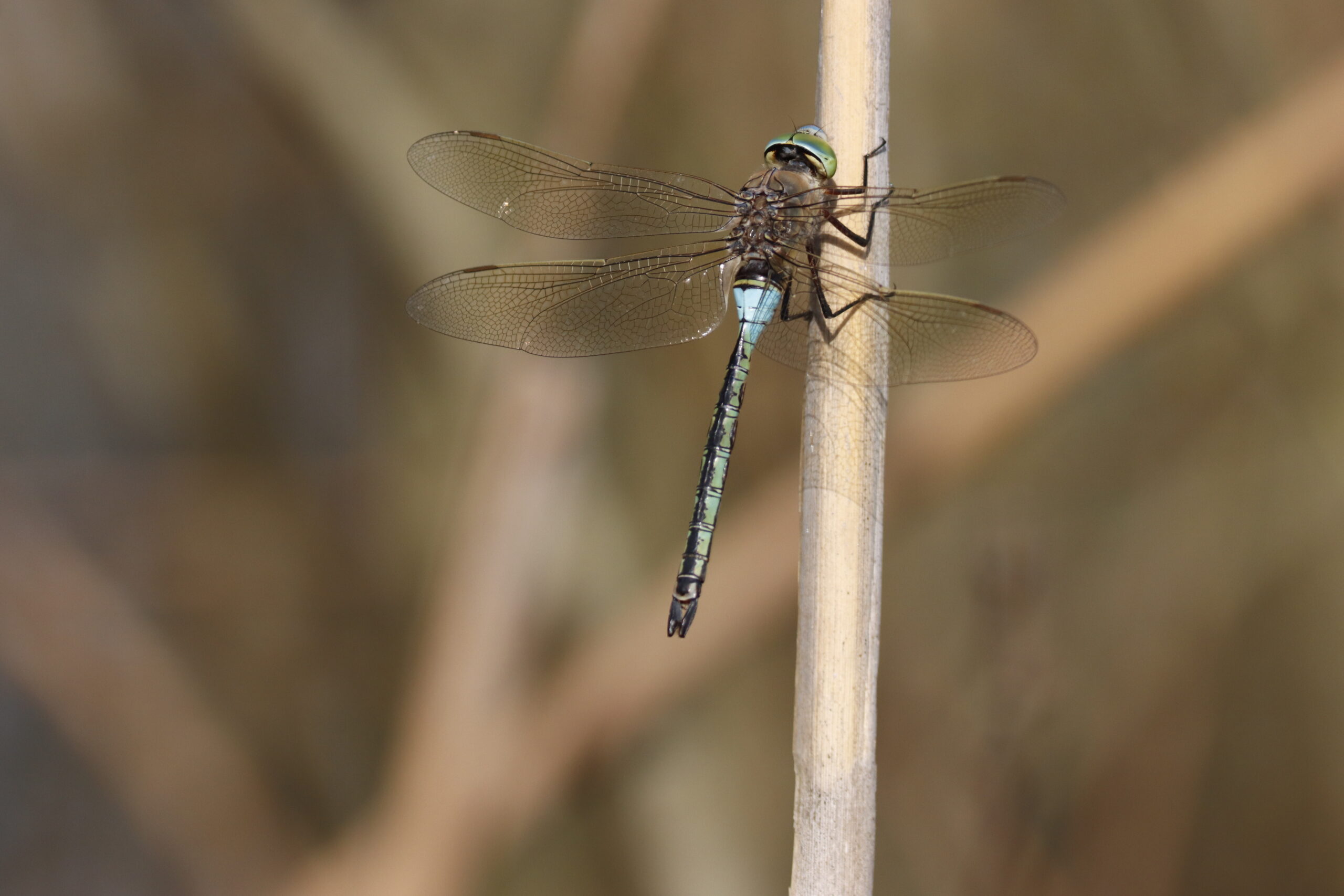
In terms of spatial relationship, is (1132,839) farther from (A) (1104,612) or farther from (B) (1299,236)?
(B) (1299,236)

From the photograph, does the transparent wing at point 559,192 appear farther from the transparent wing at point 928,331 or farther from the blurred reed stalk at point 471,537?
the blurred reed stalk at point 471,537

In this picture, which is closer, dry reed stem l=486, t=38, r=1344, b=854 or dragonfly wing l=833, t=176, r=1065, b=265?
dragonfly wing l=833, t=176, r=1065, b=265

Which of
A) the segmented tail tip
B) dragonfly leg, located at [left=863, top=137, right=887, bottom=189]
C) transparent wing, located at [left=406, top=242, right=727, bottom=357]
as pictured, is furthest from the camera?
transparent wing, located at [left=406, top=242, right=727, bottom=357]

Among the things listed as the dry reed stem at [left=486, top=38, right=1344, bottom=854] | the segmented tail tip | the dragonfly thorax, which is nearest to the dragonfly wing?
the dragonfly thorax

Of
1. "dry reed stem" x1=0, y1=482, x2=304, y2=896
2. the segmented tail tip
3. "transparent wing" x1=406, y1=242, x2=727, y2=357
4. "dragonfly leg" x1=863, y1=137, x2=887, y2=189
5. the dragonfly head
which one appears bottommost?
"dry reed stem" x1=0, y1=482, x2=304, y2=896

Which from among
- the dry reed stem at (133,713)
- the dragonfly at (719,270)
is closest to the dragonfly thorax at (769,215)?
the dragonfly at (719,270)

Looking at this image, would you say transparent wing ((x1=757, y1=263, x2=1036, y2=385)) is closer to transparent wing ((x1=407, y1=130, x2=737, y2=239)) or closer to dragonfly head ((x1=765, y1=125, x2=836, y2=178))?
dragonfly head ((x1=765, y1=125, x2=836, y2=178))

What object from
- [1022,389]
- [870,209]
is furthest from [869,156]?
[1022,389]

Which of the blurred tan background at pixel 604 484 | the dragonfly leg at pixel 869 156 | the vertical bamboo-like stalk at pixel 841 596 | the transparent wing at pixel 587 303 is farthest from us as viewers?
the blurred tan background at pixel 604 484
